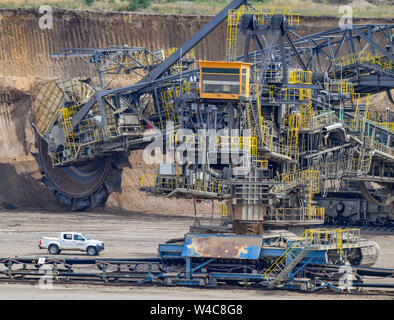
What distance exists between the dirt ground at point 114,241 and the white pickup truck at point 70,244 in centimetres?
41

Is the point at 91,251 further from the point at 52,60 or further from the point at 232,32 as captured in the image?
the point at 52,60

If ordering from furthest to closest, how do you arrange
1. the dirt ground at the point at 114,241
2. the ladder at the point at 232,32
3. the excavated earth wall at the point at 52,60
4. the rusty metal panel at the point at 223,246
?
the excavated earth wall at the point at 52,60, the ladder at the point at 232,32, the rusty metal panel at the point at 223,246, the dirt ground at the point at 114,241

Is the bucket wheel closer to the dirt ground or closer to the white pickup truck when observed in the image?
the dirt ground

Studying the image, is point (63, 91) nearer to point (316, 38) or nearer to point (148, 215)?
point (148, 215)

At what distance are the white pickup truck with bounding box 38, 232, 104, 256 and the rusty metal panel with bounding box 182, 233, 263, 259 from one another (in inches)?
265

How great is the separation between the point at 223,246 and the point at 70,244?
8.96 m

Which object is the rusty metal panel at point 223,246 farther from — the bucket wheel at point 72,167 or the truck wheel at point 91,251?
the bucket wheel at point 72,167

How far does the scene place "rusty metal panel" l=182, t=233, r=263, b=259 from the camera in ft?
117

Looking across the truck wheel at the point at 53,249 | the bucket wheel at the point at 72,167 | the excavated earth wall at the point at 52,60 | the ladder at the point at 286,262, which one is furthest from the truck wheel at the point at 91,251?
the excavated earth wall at the point at 52,60

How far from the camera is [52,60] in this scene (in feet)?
213

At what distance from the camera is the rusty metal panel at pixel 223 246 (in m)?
35.7

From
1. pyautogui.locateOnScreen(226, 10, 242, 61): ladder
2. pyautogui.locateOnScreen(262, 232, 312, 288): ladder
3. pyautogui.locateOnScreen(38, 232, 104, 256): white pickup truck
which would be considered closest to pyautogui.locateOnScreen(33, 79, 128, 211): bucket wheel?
pyautogui.locateOnScreen(38, 232, 104, 256): white pickup truck
